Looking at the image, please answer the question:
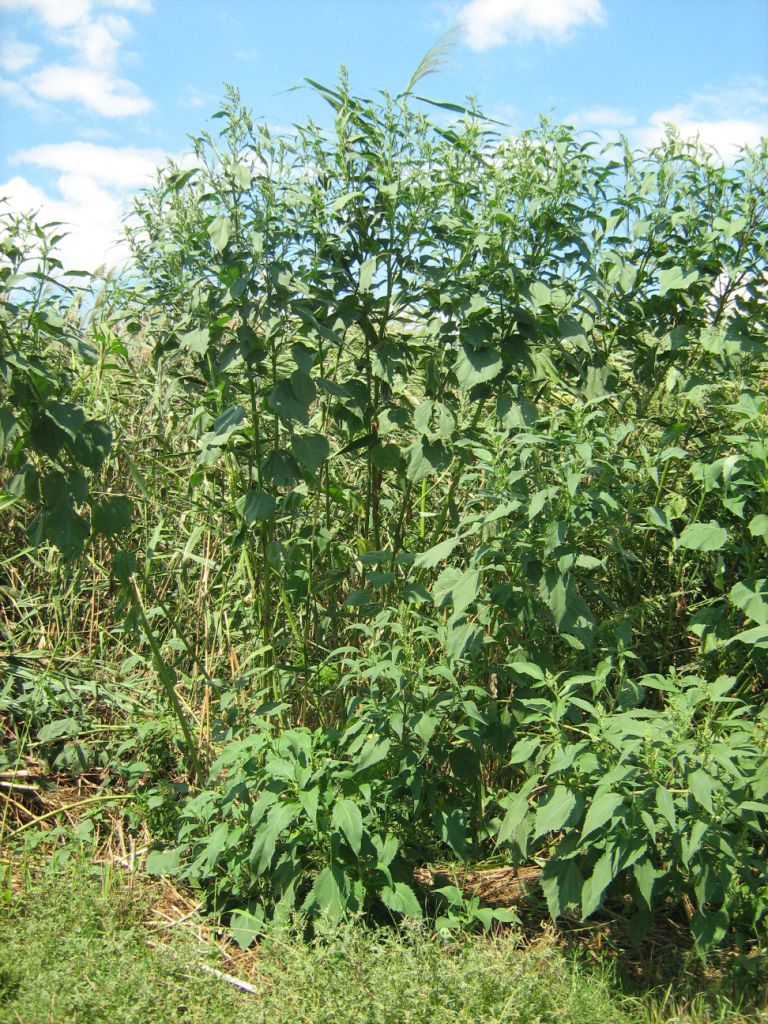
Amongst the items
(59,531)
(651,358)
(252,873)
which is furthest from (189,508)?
(651,358)

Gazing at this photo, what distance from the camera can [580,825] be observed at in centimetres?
293

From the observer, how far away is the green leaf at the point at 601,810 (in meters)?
2.53

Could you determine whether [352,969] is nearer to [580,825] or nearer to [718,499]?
[580,825]

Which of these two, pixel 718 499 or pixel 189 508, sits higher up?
pixel 718 499

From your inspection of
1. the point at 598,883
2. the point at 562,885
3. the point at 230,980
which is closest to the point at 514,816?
the point at 562,885

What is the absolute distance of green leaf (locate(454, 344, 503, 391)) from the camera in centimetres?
309

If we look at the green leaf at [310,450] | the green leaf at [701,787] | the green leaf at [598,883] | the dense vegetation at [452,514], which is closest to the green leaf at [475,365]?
the dense vegetation at [452,514]

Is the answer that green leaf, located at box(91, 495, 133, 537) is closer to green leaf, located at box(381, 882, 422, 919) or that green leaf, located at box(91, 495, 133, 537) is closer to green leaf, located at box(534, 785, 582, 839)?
green leaf, located at box(381, 882, 422, 919)

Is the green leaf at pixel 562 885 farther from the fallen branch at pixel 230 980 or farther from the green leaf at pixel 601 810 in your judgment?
the fallen branch at pixel 230 980

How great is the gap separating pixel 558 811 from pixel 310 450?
1311mm

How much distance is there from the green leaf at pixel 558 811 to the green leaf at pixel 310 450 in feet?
3.96

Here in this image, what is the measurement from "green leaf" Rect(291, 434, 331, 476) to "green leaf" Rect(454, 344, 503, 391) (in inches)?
19.1

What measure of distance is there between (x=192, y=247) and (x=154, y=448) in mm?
1426

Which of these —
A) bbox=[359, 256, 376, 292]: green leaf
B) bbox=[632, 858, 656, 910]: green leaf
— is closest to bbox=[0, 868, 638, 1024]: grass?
bbox=[632, 858, 656, 910]: green leaf
